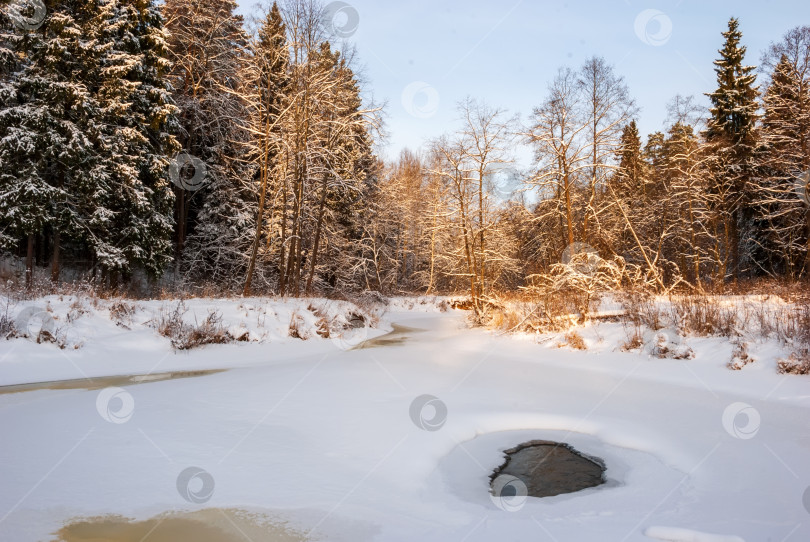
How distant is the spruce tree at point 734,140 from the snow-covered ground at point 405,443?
1903 centimetres

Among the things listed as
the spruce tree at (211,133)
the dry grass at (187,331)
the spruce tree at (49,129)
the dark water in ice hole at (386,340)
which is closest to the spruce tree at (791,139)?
the dark water in ice hole at (386,340)

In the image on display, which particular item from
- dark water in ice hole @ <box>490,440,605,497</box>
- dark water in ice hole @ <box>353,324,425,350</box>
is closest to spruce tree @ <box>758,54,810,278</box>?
dark water in ice hole @ <box>353,324,425,350</box>

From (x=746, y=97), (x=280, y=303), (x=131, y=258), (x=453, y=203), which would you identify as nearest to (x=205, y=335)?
(x=280, y=303)

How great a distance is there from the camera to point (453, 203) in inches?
782

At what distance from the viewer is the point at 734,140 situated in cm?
2497

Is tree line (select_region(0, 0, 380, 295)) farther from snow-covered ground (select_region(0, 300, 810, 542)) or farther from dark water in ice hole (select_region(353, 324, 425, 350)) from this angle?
snow-covered ground (select_region(0, 300, 810, 542))

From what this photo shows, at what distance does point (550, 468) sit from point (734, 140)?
92.1 ft

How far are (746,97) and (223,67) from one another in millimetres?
28470

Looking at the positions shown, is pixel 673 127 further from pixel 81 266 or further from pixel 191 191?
pixel 81 266

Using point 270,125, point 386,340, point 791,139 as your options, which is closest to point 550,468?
point 386,340

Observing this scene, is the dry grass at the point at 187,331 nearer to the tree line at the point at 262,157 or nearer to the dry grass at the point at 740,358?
the tree line at the point at 262,157

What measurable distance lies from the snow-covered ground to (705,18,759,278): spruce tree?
1903 cm

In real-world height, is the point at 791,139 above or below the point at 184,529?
above

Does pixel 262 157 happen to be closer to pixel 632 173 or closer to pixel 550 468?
pixel 550 468
